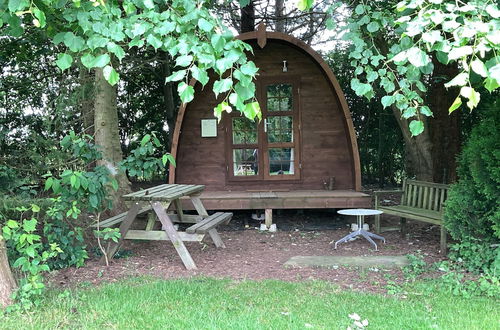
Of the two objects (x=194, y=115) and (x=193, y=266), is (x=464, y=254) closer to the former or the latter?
(x=193, y=266)

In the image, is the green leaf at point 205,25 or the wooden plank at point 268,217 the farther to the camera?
the wooden plank at point 268,217

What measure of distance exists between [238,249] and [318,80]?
147 inches

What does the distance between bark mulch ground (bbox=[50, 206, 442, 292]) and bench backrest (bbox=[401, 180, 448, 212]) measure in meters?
0.48

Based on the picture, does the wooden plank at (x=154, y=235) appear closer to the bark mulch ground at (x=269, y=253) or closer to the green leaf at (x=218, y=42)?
the bark mulch ground at (x=269, y=253)

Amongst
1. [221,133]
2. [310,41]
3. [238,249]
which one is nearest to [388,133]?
[310,41]

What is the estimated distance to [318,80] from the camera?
7.89 metres

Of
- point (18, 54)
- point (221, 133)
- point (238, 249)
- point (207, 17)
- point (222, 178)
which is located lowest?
point (238, 249)

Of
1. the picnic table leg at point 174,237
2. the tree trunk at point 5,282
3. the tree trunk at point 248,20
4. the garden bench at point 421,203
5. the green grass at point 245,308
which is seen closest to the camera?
the green grass at point 245,308

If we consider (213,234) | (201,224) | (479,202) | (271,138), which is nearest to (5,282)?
(201,224)

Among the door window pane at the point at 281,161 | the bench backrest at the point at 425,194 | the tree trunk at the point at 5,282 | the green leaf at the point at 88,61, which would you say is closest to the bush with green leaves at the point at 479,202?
the bench backrest at the point at 425,194

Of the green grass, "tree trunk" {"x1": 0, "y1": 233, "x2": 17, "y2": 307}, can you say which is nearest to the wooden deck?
the green grass

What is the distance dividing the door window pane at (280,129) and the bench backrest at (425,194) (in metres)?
2.37

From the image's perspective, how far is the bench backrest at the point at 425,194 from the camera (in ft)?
19.1

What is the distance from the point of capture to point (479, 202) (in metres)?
4.39
